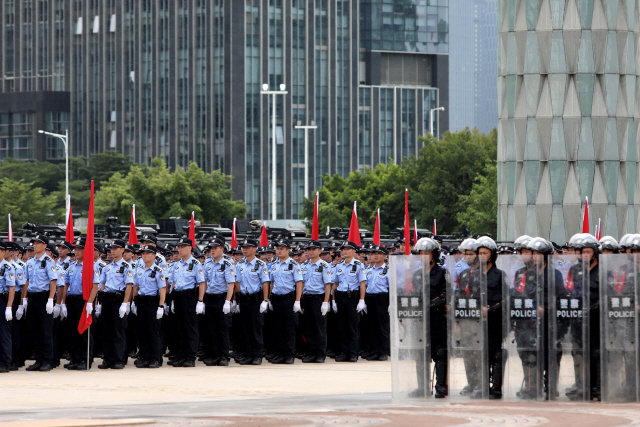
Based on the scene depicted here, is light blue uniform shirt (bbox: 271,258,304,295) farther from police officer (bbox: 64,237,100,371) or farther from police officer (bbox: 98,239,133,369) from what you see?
police officer (bbox: 64,237,100,371)

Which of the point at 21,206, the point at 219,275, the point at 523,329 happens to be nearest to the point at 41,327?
the point at 219,275

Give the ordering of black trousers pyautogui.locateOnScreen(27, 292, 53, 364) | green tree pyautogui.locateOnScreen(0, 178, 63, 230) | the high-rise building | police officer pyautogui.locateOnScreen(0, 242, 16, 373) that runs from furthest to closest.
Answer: the high-rise building → green tree pyautogui.locateOnScreen(0, 178, 63, 230) → black trousers pyautogui.locateOnScreen(27, 292, 53, 364) → police officer pyautogui.locateOnScreen(0, 242, 16, 373)

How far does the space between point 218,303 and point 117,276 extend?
1602 mm

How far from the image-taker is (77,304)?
57.3 ft

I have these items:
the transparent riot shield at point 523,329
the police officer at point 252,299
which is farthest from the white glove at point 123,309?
the transparent riot shield at point 523,329

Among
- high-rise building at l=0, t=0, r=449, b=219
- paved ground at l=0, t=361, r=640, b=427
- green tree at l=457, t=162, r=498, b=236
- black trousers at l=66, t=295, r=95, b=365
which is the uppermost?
high-rise building at l=0, t=0, r=449, b=219

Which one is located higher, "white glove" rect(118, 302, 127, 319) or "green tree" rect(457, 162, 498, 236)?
"green tree" rect(457, 162, 498, 236)

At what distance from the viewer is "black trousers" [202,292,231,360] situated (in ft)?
58.0

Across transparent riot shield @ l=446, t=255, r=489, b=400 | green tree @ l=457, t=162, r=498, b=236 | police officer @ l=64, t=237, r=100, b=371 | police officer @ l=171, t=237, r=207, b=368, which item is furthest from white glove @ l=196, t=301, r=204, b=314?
green tree @ l=457, t=162, r=498, b=236

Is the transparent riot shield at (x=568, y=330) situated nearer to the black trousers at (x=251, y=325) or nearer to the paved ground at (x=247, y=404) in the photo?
the paved ground at (x=247, y=404)

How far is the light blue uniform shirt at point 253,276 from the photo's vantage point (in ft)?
59.4

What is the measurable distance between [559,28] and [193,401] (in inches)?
845

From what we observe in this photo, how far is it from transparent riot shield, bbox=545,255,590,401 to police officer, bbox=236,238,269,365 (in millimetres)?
6429

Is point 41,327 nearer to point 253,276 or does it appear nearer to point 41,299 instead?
point 41,299
